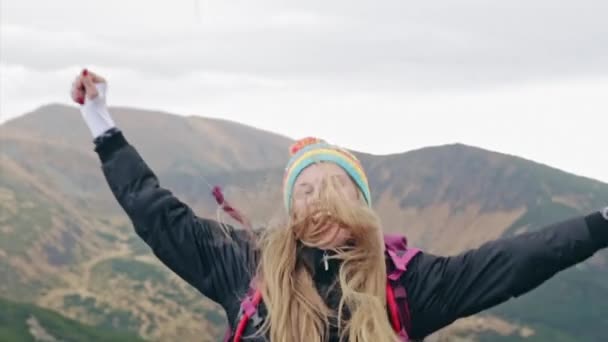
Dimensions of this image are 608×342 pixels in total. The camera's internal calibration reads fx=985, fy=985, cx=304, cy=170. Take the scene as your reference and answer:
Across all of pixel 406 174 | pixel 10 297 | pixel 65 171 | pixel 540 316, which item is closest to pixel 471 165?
pixel 406 174

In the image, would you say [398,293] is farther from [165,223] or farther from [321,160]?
[165,223]

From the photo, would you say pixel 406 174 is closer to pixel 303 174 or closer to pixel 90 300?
pixel 90 300

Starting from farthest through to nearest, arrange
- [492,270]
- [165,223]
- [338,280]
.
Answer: [165,223], [338,280], [492,270]

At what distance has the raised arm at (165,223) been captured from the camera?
3727 millimetres

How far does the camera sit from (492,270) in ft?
11.6

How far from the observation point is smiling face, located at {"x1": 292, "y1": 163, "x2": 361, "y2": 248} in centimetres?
362

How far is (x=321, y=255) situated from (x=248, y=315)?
1.14 ft

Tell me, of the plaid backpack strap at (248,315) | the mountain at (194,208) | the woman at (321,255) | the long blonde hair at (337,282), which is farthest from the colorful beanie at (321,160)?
the mountain at (194,208)

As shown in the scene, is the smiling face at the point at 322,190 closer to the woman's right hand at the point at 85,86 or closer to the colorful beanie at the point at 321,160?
the colorful beanie at the point at 321,160

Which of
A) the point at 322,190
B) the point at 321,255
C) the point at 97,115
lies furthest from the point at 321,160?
the point at 97,115

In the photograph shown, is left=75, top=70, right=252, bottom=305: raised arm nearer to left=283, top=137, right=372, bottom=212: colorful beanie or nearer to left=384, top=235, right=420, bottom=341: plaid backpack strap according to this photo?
left=283, top=137, right=372, bottom=212: colorful beanie

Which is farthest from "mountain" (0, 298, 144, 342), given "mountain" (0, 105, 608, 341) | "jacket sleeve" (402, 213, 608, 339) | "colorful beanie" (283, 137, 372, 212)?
"jacket sleeve" (402, 213, 608, 339)

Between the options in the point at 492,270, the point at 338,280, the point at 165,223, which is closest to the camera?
the point at 492,270

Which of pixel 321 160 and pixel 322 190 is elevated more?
pixel 321 160
